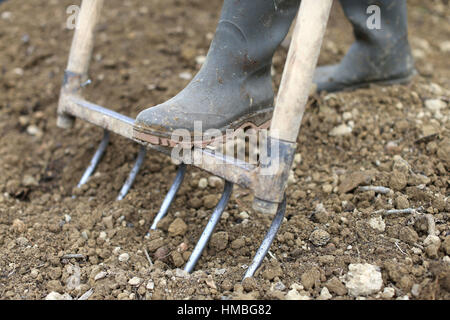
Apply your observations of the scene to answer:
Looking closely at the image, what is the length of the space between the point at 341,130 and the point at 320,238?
2.08 feet

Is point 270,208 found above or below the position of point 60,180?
above

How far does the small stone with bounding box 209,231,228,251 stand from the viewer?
1.51m

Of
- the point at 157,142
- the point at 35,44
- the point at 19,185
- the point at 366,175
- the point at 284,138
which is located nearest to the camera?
the point at 284,138

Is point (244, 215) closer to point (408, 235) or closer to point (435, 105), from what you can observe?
point (408, 235)

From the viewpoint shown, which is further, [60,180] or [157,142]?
[60,180]

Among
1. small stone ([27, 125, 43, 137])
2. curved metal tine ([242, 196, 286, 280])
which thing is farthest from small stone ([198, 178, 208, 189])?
small stone ([27, 125, 43, 137])

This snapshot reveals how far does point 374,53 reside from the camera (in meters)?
2.00

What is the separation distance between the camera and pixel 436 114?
196 cm

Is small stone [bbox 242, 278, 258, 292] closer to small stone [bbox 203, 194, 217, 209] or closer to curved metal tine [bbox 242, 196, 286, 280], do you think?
curved metal tine [bbox 242, 196, 286, 280]

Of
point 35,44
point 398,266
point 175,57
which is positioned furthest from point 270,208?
point 35,44

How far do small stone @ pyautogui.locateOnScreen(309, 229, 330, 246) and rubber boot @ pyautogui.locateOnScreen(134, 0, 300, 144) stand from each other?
17.1 inches

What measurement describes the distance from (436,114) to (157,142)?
4.11 ft
